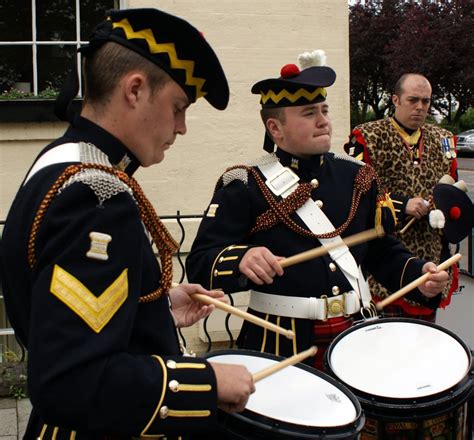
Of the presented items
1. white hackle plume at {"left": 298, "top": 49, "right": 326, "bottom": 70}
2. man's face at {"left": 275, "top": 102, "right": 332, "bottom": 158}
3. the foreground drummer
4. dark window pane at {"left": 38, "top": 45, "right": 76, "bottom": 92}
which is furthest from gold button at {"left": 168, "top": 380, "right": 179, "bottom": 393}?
dark window pane at {"left": 38, "top": 45, "right": 76, "bottom": 92}

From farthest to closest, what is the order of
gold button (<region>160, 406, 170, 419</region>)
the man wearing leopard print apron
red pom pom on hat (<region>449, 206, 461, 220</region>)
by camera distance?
1. the man wearing leopard print apron
2. red pom pom on hat (<region>449, 206, 461, 220</region>)
3. gold button (<region>160, 406, 170, 419</region>)

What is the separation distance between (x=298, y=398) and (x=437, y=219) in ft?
9.01

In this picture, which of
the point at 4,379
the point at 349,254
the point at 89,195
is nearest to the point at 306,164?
the point at 349,254

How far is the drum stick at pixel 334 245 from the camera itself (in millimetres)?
2960

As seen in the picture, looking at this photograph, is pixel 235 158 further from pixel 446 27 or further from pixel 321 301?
pixel 446 27

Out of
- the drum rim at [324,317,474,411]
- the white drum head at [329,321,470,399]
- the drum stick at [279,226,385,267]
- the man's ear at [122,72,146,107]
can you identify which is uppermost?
the man's ear at [122,72,146,107]

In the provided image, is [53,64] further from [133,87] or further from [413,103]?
[133,87]

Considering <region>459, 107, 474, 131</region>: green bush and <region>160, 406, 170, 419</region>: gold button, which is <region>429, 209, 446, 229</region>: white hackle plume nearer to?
<region>160, 406, 170, 419</region>: gold button

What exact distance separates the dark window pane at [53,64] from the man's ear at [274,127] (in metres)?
2.57

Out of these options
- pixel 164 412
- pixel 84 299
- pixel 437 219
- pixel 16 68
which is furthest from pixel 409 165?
pixel 84 299

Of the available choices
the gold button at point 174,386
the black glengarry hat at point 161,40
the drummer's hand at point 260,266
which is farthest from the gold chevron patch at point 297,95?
the gold button at point 174,386

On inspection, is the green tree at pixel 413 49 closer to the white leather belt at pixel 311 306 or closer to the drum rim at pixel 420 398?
the white leather belt at pixel 311 306

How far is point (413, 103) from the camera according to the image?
538cm

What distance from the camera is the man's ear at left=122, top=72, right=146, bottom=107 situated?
5.99 ft
